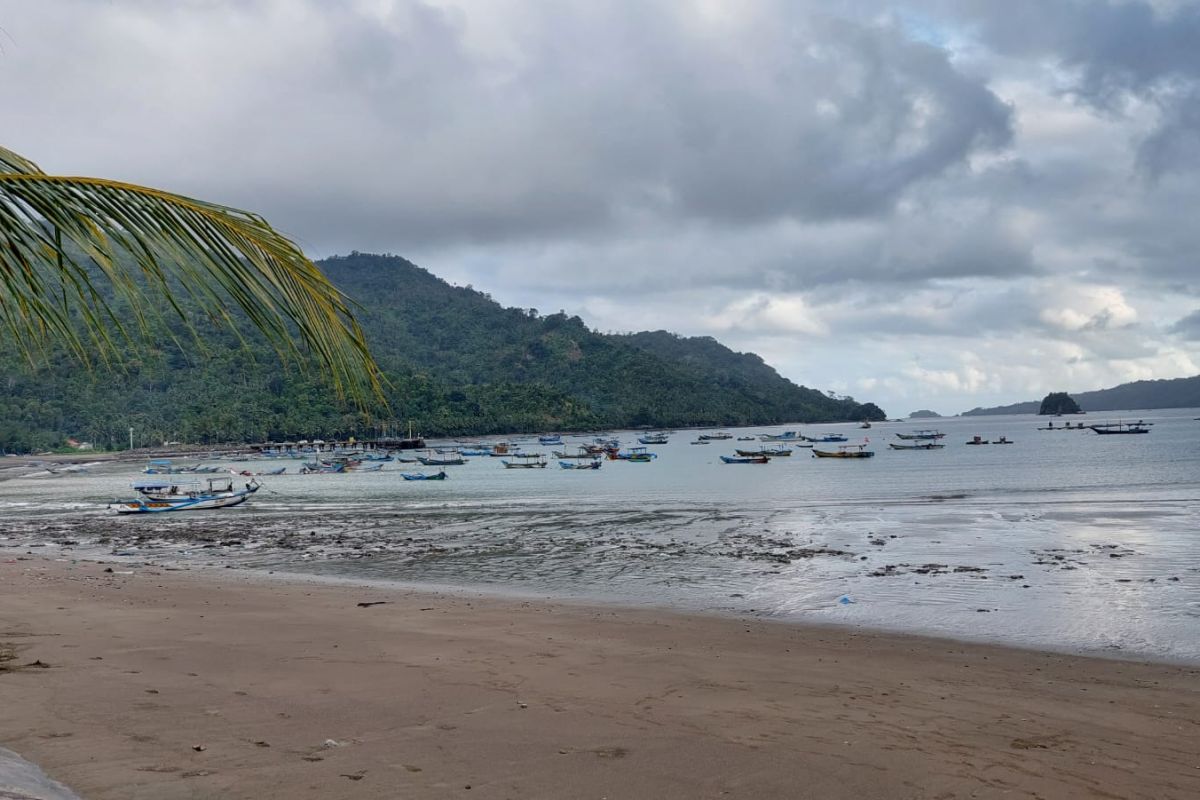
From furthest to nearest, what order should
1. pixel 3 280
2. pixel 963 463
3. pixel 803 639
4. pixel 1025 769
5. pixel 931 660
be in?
pixel 963 463 < pixel 803 639 < pixel 931 660 < pixel 1025 769 < pixel 3 280

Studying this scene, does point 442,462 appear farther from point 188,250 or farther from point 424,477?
point 188,250

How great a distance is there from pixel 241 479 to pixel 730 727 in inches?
2911

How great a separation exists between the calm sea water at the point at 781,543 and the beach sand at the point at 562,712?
321 centimetres

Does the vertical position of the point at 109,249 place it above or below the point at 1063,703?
above

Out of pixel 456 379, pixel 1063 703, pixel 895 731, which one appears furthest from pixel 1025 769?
pixel 456 379

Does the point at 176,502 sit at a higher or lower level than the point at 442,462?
lower

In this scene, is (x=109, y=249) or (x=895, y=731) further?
(x=895, y=731)

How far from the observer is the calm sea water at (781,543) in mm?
14766

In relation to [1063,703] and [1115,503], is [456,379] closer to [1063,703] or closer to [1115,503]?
[1115,503]

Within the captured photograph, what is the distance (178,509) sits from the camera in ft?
124

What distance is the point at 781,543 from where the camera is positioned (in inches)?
968

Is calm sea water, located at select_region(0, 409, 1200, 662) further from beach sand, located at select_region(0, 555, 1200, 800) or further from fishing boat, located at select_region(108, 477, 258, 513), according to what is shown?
beach sand, located at select_region(0, 555, 1200, 800)

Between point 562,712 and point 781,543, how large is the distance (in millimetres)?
18508

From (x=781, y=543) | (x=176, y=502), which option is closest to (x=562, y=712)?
(x=781, y=543)
